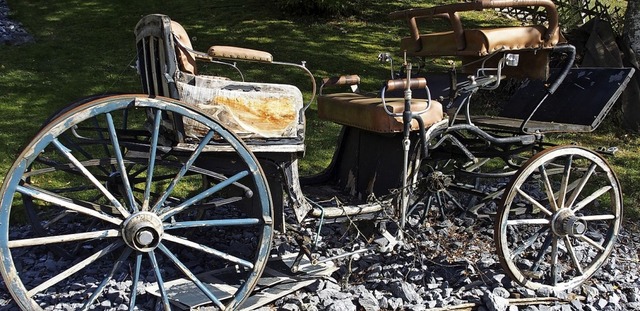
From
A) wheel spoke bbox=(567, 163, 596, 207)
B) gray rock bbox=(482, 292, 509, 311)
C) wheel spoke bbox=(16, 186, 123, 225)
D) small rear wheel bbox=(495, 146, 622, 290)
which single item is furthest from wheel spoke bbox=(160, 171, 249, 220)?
wheel spoke bbox=(567, 163, 596, 207)

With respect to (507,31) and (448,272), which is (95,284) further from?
(507,31)

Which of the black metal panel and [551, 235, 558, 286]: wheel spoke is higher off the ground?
the black metal panel

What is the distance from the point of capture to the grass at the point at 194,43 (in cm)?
738

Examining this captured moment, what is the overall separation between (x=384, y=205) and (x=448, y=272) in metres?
0.67

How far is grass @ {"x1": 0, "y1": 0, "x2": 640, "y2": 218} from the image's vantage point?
24.2ft

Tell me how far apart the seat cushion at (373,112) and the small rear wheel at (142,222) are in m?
0.80

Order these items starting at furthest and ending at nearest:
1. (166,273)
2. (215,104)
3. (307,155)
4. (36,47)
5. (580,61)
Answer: (36,47) → (580,61) → (307,155) → (166,273) → (215,104)

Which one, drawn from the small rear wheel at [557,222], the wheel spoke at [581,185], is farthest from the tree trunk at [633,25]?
the wheel spoke at [581,185]

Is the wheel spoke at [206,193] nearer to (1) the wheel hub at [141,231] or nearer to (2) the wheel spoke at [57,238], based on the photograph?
(1) the wheel hub at [141,231]

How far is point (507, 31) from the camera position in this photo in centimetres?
391

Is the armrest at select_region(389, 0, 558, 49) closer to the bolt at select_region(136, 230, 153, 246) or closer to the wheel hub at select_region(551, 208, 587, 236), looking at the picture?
the wheel hub at select_region(551, 208, 587, 236)

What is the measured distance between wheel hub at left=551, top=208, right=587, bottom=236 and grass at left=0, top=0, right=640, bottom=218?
2.26 metres

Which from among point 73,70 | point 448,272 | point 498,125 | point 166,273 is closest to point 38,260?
point 166,273

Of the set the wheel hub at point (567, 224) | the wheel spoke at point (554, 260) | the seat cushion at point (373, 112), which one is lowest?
the wheel spoke at point (554, 260)
